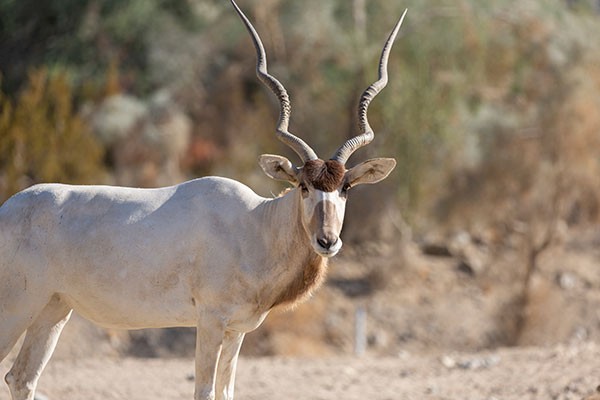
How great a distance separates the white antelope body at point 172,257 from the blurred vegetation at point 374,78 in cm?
1526

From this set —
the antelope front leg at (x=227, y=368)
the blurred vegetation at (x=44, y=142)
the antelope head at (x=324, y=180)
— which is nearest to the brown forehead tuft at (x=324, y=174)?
the antelope head at (x=324, y=180)

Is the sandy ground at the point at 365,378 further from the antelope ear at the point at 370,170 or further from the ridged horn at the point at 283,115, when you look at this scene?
the ridged horn at the point at 283,115

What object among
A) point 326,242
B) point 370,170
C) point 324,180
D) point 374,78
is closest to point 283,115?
point 370,170

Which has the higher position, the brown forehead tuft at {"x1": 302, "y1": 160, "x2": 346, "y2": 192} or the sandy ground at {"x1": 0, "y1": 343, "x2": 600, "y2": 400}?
the brown forehead tuft at {"x1": 302, "y1": 160, "x2": 346, "y2": 192}

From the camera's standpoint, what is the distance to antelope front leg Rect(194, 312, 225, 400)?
8.08 metres

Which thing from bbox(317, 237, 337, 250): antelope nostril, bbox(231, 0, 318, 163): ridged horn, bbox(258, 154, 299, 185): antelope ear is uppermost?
bbox(231, 0, 318, 163): ridged horn

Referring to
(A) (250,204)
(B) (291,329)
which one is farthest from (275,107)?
(A) (250,204)

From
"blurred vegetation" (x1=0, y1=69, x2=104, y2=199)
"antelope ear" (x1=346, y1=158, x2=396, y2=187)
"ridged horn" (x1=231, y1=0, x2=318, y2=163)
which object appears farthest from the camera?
"blurred vegetation" (x1=0, y1=69, x2=104, y2=199)

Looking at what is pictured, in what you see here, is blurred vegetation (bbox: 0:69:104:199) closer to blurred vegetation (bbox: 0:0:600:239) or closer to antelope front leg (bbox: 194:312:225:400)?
blurred vegetation (bbox: 0:0:600:239)

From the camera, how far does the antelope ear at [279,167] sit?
805 cm

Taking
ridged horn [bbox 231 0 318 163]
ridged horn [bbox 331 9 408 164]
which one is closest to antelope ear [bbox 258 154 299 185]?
ridged horn [bbox 231 0 318 163]

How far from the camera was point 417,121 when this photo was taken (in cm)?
2589

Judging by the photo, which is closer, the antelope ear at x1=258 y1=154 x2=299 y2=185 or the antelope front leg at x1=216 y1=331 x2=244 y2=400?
the antelope ear at x1=258 y1=154 x2=299 y2=185

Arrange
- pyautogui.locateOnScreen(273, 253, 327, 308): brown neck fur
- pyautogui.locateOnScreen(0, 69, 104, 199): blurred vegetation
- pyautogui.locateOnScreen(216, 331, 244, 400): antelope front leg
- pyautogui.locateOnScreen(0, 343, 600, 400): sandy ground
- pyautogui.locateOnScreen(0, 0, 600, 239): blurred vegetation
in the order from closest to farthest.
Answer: pyautogui.locateOnScreen(273, 253, 327, 308): brown neck fur → pyautogui.locateOnScreen(216, 331, 244, 400): antelope front leg → pyautogui.locateOnScreen(0, 343, 600, 400): sandy ground → pyautogui.locateOnScreen(0, 69, 104, 199): blurred vegetation → pyautogui.locateOnScreen(0, 0, 600, 239): blurred vegetation
